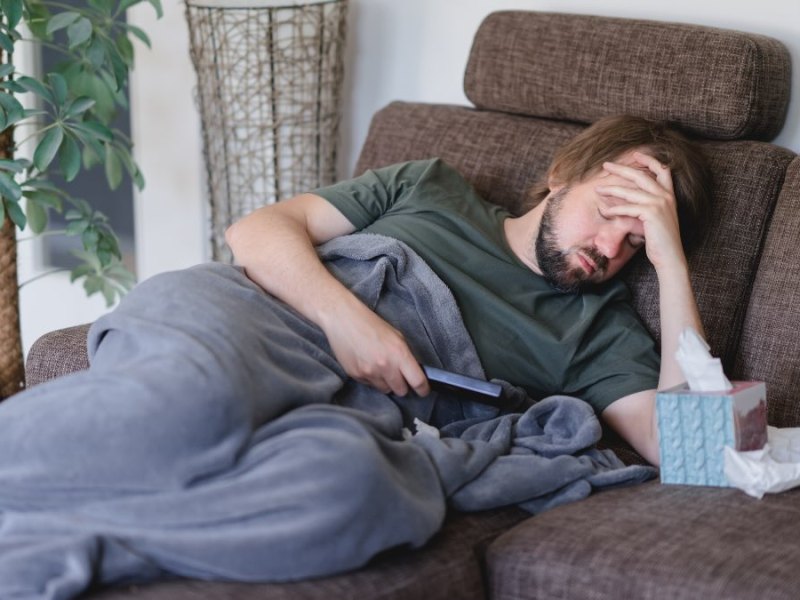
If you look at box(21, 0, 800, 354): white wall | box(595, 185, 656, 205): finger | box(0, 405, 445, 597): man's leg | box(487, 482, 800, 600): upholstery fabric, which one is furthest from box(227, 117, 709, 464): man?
box(21, 0, 800, 354): white wall

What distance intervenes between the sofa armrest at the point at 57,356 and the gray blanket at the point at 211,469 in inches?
8.6

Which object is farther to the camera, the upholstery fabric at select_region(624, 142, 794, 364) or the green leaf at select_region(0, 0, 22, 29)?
the green leaf at select_region(0, 0, 22, 29)

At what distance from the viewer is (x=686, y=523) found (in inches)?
55.9

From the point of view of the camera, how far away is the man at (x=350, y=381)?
1.28 m

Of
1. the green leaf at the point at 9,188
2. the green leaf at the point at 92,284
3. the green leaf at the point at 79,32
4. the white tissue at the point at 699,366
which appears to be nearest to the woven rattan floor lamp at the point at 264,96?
the green leaf at the point at 92,284

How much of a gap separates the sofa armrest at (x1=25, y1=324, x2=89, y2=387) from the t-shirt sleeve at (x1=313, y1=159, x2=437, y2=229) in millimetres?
466

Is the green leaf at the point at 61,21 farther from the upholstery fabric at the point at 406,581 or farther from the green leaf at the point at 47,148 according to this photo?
the upholstery fabric at the point at 406,581

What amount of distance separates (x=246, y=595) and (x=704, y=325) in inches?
37.2

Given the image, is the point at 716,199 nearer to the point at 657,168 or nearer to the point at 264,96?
the point at 657,168

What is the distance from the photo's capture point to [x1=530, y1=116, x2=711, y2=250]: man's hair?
6.12ft

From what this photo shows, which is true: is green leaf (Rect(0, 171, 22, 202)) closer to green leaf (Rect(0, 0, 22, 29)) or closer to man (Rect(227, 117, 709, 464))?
green leaf (Rect(0, 0, 22, 29))

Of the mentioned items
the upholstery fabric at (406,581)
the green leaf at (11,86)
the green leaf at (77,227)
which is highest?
the green leaf at (11,86)

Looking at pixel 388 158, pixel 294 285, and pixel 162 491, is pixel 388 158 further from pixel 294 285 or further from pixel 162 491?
pixel 162 491

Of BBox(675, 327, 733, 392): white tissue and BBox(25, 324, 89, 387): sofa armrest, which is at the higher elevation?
BBox(675, 327, 733, 392): white tissue
